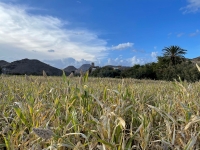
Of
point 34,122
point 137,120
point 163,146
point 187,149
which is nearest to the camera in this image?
point 187,149

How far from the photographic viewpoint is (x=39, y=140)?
106cm

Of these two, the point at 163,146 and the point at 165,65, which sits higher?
the point at 165,65

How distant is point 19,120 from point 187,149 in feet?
3.40

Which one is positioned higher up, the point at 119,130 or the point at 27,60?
the point at 27,60

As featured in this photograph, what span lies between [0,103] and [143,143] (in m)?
1.37

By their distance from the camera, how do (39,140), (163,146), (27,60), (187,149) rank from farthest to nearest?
1. (27,60)
2. (39,140)
3. (163,146)
4. (187,149)

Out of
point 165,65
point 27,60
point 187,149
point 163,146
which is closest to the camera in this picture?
point 187,149

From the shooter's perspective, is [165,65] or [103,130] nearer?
[103,130]

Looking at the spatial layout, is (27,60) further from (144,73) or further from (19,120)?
(19,120)

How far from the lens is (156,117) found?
4.59ft

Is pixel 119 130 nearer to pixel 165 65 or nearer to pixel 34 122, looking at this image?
pixel 34 122

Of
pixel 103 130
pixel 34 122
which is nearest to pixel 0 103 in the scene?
pixel 34 122

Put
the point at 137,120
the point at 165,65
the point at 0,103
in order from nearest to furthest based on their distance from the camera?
the point at 137,120 < the point at 0,103 < the point at 165,65

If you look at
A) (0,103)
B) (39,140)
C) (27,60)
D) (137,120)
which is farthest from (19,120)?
(27,60)
